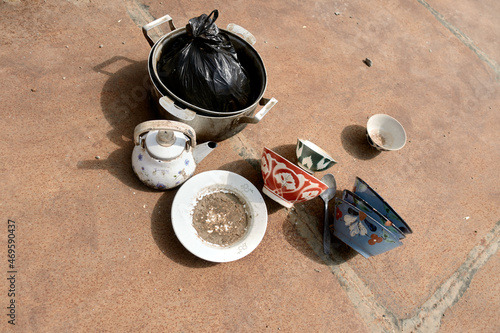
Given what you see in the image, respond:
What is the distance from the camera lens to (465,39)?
3467 millimetres

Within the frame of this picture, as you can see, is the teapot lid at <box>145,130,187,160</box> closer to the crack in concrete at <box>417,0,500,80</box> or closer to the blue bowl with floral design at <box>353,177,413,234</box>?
the blue bowl with floral design at <box>353,177,413,234</box>

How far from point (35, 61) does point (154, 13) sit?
0.94 meters

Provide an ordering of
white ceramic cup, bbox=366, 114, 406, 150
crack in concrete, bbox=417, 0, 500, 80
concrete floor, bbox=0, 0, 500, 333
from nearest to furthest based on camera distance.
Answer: concrete floor, bbox=0, 0, 500, 333 < white ceramic cup, bbox=366, 114, 406, 150 < crack in concrete, bbox=417, 0, 500, 80

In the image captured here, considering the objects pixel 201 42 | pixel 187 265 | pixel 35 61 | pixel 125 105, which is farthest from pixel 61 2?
pixel 187 265

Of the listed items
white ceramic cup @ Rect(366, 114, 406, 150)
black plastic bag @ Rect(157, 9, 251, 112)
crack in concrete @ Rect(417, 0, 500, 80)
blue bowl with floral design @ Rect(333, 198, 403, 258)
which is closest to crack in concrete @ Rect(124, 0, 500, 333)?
blue bowl with floral design @ Rect(333, 198, 403, 258)

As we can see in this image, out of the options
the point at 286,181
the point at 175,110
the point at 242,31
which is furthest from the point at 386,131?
the point at 175,110

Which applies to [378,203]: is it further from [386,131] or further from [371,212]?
[386,131]

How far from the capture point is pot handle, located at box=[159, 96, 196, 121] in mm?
1764

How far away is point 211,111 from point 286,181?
0.56 m

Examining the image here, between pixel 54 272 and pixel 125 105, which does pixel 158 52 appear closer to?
pixel 125 105

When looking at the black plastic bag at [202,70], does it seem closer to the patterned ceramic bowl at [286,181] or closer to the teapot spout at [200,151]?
the teapot spout at [200,151]

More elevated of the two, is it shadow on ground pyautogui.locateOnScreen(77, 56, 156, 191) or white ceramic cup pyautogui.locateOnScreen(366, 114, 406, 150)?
white ceramic cup pyautogui.locateOnScreen(366, 114, 406, 150)

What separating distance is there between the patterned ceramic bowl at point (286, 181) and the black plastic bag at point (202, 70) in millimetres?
440

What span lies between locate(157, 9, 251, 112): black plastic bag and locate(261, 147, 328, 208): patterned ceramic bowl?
440 mm
